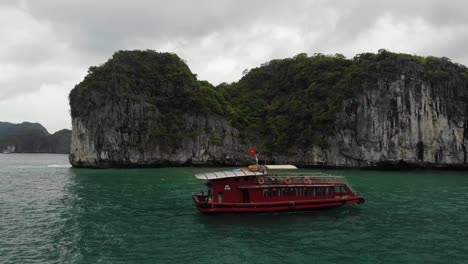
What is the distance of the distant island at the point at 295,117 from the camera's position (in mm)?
61906

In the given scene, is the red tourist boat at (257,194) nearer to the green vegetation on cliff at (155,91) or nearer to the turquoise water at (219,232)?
the turquoise water at (219,232)

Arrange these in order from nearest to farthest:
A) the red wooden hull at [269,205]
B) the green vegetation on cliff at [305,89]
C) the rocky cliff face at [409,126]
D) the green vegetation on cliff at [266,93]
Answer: the red wooden hull at [269,205] < the rocky cliff face at [409,126] < the green vegetation on cliff at [305,89] < the green vegetation on cliff at [266,93]

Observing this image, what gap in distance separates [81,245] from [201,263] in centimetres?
624

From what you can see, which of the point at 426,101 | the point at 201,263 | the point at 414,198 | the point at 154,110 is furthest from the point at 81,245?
the point at 426,101

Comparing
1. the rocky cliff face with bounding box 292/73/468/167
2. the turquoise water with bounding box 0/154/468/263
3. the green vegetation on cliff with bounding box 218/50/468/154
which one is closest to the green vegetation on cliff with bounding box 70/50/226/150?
the green vegetation on cliff with bounding box 218/50/468/154

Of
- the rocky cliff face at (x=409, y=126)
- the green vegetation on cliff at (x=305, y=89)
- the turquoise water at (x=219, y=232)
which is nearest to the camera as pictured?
the turquoise water at (x=219, y=232)

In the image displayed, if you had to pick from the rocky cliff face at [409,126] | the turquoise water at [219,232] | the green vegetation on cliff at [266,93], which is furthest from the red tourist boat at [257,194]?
the green vegetation on cliff at [266,93]

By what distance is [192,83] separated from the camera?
75.9 metres

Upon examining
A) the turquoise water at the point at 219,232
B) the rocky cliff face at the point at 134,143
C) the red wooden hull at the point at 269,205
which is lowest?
the turquoise water at the point at 219,232

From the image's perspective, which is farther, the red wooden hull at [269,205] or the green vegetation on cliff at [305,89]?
the green vegetation on cliff at [305,89]

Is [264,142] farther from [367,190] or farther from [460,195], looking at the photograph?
[460,195]

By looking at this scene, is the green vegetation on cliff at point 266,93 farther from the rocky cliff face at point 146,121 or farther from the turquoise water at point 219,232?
the turquoise water at point 219,232

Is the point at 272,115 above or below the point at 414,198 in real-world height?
above

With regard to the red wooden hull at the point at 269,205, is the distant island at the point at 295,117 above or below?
above
